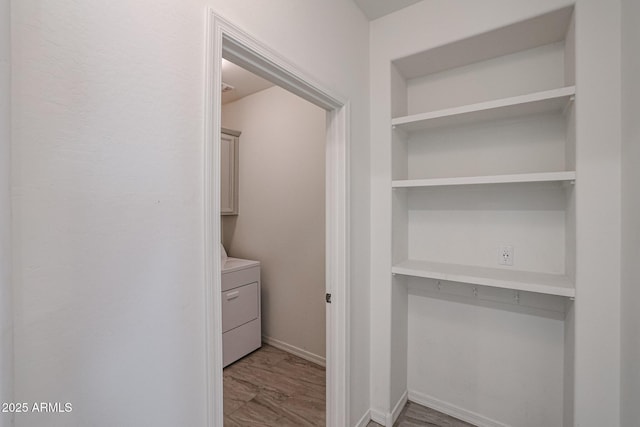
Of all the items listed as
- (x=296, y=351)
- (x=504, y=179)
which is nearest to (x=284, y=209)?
(x=296, y=351)

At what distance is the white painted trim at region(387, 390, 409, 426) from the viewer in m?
1.83

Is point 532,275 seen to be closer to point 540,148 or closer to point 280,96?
point 540,148

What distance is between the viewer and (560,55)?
1.62m

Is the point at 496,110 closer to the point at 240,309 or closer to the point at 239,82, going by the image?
the point at 239,82

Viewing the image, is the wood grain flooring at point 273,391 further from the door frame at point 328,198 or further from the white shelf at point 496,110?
the white shelf at point 496,110

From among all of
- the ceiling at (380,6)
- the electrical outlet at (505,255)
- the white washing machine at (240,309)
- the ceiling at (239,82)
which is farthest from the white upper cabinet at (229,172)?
the electrical outlet at (505,255)

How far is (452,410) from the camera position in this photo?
6.38 feet

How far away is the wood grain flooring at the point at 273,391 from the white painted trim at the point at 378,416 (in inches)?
A: 13.1

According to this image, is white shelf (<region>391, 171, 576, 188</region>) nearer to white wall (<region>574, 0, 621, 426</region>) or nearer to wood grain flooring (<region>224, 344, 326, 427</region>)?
white wall (<region>574, 0, 621, 426</region>)

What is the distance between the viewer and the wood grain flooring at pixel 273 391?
1945 millimetres

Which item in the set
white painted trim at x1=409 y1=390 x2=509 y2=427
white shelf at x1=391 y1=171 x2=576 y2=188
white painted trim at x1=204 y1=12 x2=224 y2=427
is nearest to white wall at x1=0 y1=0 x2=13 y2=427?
white painted trim at x1=204 y1=12 x2=224 y2=427

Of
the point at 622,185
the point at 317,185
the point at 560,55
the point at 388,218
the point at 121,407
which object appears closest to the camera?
the point at 121,407

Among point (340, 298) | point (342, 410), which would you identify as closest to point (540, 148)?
point (340, 298)

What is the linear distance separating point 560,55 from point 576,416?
6.06ft
